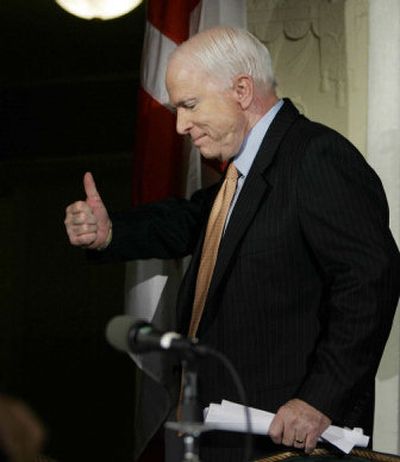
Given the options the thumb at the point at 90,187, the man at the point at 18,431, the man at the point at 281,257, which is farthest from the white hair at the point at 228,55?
the man at the point at 18,431

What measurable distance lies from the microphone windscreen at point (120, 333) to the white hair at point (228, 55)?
0.86m

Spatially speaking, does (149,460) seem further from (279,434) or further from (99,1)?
(99,1)

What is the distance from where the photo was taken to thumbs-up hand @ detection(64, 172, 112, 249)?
74.4 inches

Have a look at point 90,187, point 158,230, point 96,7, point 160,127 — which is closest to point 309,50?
point 160,127

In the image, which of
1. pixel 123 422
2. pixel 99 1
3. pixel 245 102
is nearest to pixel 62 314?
pixel 123 422

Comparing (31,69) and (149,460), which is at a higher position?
(31,69)

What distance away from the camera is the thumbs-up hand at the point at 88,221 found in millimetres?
1891

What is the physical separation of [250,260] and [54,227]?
7859 millimetres

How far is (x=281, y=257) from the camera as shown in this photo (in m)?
1.70

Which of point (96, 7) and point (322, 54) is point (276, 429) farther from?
point (96, 7)

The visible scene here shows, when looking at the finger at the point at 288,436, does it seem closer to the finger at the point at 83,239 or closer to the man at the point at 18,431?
the finger at the point at 83,239

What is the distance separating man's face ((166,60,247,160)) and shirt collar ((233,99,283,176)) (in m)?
0.02

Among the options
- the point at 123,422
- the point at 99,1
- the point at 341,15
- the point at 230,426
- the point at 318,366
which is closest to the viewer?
the point at 230,426

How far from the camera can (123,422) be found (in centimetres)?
729
